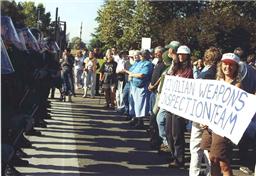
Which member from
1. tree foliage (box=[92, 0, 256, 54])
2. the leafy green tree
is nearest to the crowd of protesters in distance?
the leafy green tree

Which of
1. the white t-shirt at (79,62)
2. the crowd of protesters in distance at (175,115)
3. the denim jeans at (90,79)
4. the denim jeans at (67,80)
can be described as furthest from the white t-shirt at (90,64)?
the crowd of protesters in distance at (175,115)

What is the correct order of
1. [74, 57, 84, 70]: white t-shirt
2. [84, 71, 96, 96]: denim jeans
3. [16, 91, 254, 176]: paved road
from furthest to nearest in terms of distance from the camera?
[74, 57, 84, 70]: white t-shirt < [84, 71, 96, 96]: denim jeans < [16, 91, 254, 176]: paved road

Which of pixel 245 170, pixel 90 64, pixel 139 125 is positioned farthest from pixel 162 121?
pixel 90 64

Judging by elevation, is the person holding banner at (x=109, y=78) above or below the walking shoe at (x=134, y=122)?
above

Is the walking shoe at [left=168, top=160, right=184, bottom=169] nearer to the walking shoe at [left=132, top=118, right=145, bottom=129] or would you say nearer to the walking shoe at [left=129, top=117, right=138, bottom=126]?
the walking shoe at [left=132, top=118, right=145, bottom=129]

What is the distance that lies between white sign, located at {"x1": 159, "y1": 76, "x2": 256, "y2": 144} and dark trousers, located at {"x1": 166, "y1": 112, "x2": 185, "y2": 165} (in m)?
0.22

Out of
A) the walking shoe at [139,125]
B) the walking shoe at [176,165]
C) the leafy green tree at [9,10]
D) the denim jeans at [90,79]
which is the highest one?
the leafy green tree at [9,10]

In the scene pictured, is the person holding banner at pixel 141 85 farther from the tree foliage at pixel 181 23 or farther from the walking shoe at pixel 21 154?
the tree foliage at pixel 181 23

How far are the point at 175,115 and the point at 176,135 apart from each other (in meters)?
0.30

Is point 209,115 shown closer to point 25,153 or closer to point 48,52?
point 25,153

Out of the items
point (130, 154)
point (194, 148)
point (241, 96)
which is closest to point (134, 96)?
point (130, 154)

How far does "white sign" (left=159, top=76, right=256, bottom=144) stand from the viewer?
553cm

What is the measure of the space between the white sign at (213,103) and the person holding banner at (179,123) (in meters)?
0.15

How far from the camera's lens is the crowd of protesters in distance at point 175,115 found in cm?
590
